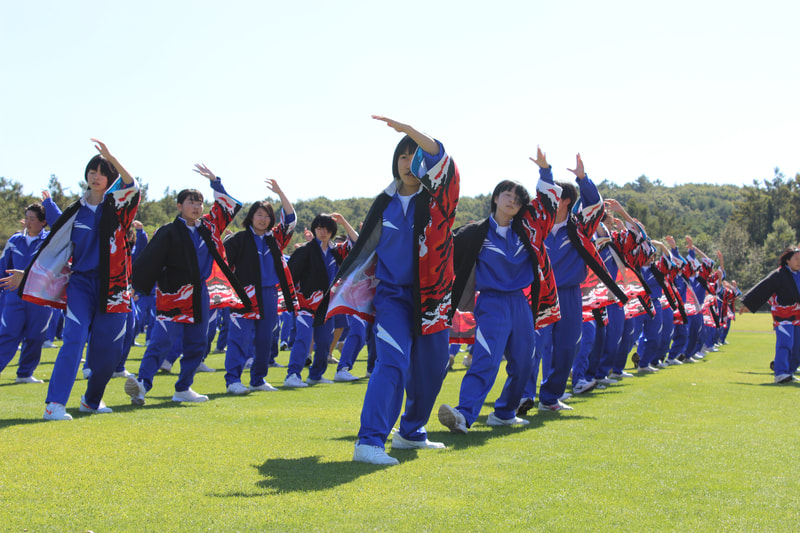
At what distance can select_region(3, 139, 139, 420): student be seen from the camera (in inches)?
244

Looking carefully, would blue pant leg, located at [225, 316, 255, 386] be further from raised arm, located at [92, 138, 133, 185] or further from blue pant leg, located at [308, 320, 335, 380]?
raised arm, located at [92, 138, 133, 185]

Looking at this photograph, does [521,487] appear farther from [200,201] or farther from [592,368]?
[592,368]

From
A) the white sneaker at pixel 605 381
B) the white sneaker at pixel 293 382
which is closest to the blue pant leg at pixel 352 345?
the white sneaker at pixel 293 382

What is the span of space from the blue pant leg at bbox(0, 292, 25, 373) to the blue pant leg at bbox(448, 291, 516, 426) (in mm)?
5853

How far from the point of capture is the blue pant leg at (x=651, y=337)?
44.0 feet

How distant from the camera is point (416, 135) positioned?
14.5ft

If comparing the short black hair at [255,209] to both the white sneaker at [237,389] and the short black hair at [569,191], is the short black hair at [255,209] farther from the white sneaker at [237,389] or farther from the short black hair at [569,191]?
the short black hair at [569,191]

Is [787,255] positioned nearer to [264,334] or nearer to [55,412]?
[264,334]

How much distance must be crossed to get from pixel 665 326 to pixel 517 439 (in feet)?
31.6

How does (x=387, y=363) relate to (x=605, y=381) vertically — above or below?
above

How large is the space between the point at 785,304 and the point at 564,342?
6.41 meters

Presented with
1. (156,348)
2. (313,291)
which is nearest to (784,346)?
(313,291)

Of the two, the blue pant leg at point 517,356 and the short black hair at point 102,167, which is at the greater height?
the short black hair at point 102,167

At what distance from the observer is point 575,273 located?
7469 millimetres
